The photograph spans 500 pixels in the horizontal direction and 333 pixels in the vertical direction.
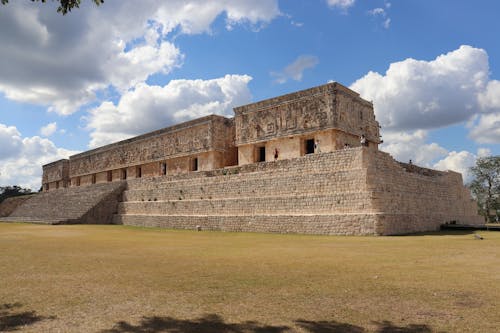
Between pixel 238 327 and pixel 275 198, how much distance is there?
1286 centimetres

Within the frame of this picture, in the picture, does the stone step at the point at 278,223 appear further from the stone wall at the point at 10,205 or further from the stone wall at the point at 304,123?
the stone wall at the point at 10,205

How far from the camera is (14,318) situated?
12.9 ft

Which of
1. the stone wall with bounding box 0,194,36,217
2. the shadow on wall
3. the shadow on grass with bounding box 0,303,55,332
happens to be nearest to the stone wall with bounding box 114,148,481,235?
the shadow on wall

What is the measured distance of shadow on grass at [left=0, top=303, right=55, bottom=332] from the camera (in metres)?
3.68

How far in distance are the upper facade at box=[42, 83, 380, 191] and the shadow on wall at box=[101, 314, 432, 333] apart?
48.1 feet

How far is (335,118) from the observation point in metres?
17.6

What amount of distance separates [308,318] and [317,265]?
305 centimetres

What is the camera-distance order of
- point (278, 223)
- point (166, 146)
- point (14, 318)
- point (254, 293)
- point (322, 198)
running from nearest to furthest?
point (14, 318) < point (254, 293) < point (322, 198) < point (278, 223) < point (166, 146)

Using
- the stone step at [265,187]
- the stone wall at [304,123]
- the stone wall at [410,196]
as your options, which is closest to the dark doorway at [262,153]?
the stone wall at [304,123]

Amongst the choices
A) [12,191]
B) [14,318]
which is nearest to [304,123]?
[14,318]

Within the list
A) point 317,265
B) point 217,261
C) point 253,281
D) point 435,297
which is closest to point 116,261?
point 217,261

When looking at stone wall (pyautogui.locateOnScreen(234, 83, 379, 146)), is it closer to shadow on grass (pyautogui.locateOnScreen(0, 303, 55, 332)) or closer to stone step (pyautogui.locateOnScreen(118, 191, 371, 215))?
stone step (pyautogui.locateOnScreen(118, 191, 371, 215))

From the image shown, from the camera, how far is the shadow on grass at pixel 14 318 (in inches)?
145

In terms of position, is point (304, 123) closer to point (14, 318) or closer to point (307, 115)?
point (307, 115)
